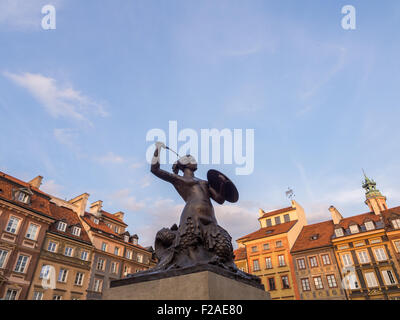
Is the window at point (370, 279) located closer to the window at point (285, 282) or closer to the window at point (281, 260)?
the window at point (285, 282)

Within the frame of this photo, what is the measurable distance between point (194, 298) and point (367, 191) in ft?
189

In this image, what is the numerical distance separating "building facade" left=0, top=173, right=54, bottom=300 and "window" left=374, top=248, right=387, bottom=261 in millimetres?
39407

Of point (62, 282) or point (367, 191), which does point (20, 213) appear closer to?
point (62, 282)

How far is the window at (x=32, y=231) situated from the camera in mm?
27503

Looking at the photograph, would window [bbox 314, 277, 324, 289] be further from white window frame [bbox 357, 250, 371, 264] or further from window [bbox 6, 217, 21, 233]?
window [bbox 6, 217, 21, 233]

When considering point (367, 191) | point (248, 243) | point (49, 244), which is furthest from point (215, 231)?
point (367, 191)

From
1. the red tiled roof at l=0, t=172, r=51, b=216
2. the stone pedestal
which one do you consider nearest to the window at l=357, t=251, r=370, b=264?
the stone pedestal

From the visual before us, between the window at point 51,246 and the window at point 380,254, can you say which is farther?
the window at point 380,254

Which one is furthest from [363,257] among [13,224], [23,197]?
[23,197]

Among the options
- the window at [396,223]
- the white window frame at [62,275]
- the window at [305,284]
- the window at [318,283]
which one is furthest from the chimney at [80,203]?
the window at [396,223]

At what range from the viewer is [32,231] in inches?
1100

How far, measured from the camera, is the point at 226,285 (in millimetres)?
3906

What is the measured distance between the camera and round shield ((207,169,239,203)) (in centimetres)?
571

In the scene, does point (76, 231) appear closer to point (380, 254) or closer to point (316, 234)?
point (316, 234)
